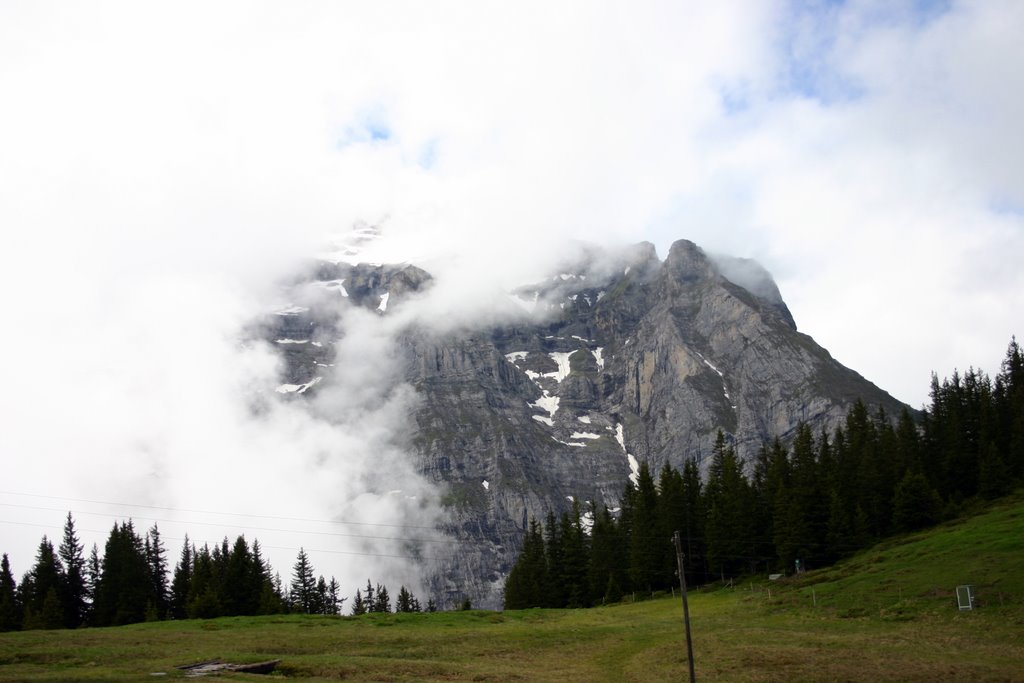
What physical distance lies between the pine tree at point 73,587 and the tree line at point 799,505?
63.0m

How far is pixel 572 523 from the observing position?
13712cm

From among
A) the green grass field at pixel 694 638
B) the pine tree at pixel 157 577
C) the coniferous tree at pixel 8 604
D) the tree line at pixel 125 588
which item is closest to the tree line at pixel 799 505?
the green grass field at pixel 694 638

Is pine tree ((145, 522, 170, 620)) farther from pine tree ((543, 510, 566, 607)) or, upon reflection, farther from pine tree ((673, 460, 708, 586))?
pine tree ((673, 460, 708, 586))

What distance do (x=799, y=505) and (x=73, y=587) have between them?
99870mm

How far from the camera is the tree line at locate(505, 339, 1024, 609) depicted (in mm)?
99000

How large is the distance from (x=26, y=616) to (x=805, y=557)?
97.0m

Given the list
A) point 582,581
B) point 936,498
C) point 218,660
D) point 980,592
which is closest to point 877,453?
point 936,498

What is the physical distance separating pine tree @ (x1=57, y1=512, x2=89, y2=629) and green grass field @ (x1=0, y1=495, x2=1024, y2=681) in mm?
42588

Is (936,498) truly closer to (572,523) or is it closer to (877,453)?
(877,453)

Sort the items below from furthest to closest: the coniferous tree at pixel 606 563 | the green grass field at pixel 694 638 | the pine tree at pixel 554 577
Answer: the pine tree at pixel 554 577
the coniferous tree at pixel 606 563
the green grass field at pixel 694 638

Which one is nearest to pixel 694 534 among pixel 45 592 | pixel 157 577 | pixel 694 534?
pixel 694 534

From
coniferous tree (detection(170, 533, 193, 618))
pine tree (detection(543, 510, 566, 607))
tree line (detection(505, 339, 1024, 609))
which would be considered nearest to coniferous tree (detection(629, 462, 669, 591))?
tree line (detection(505, 339, 1024, 609))

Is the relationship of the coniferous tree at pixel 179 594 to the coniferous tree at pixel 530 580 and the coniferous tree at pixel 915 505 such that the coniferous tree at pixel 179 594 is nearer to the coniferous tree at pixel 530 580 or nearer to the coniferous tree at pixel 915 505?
the coniferous tree at pixel 530 580

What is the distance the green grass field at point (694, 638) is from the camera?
156 ft
